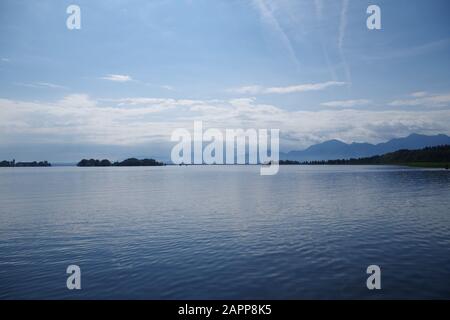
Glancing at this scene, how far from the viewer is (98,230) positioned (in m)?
41.0

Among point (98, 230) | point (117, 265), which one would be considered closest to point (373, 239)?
point (117, 265)

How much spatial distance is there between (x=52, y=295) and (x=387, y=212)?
155 feet

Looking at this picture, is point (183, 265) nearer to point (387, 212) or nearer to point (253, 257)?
point (253, 257)

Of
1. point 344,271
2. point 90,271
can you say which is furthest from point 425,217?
point 90,271

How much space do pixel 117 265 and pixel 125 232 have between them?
13.2 meters

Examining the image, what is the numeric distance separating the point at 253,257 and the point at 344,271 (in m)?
7.59

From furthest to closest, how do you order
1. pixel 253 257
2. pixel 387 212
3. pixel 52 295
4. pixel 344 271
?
pixel 387 212 → pixel 253 257 → pixel 344 271 → pixel 52 295

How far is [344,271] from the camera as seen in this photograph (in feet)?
79.0

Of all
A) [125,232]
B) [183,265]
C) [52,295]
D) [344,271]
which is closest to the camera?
[52,295]

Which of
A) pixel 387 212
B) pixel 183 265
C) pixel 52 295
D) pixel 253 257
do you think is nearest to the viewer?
pixel 52 295

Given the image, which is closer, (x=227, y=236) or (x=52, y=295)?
(x=52, y=295)
